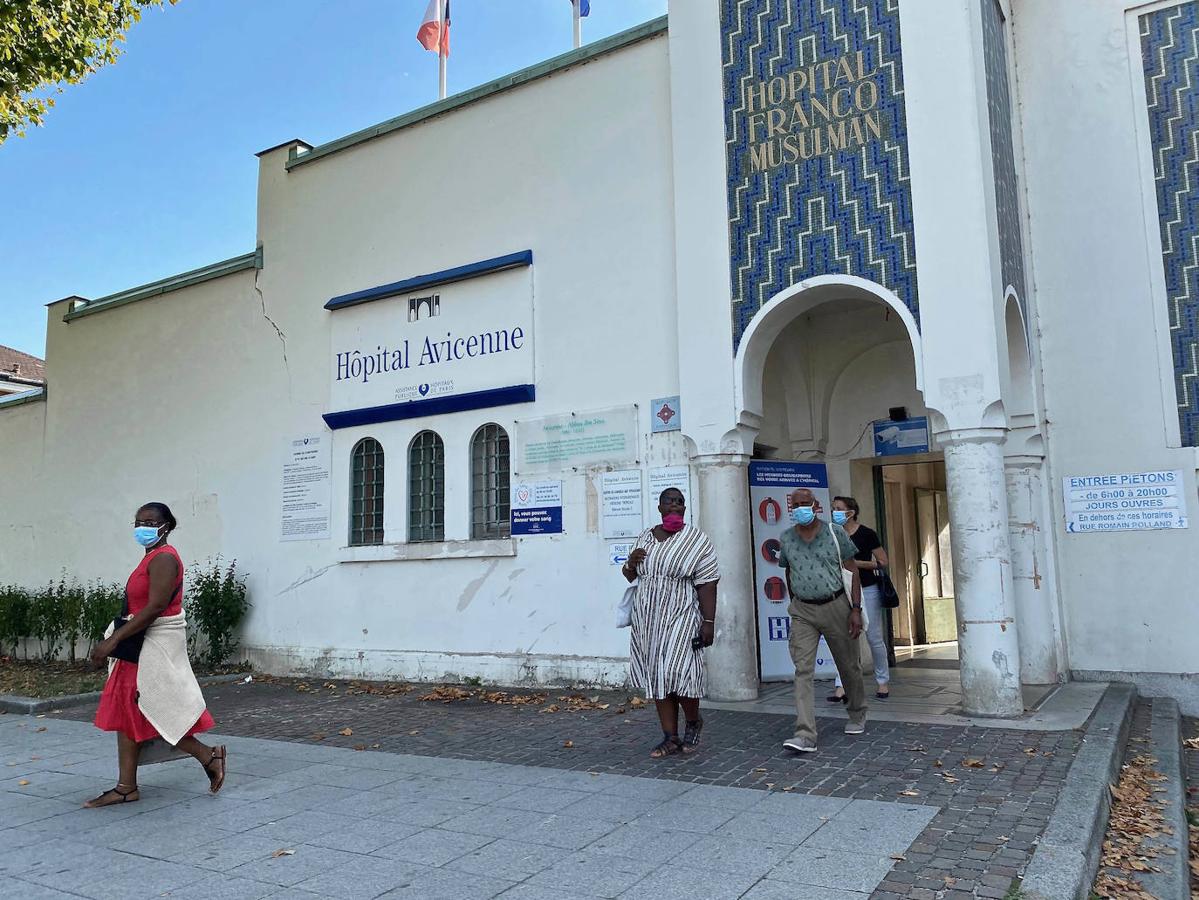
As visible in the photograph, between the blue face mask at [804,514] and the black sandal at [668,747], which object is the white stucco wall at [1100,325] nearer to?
the blue face mask at [804,514]

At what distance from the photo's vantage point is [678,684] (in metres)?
6.52

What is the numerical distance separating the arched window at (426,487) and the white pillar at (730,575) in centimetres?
392

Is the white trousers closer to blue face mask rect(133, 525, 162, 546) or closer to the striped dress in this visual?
the striped dress

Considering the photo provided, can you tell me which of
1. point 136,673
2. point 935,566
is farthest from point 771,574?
point 136,673

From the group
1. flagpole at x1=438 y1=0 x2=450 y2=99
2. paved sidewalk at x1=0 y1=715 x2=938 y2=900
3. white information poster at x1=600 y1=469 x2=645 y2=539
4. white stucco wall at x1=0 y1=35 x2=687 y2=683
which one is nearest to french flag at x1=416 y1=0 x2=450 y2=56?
flagpole at x1=438 y1=0 x2=450 y2=99

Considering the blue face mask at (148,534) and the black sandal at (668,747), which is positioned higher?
the blue face mask at (148,534)

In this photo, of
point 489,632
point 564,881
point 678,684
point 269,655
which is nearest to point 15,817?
point 564,881

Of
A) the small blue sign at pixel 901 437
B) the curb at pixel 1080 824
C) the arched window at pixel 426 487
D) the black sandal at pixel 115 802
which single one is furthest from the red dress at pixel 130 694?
the small blue sign at pixel 901 437

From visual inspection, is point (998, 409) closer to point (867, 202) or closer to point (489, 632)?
point (867, 202)

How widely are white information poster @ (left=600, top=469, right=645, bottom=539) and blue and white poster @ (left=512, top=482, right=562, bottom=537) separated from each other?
0.63m

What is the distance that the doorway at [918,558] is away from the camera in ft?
39.1

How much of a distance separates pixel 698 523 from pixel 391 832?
5167 millimetres

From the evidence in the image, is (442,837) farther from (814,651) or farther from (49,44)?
(49,44)

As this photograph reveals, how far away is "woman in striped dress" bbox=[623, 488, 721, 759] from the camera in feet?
21.5
